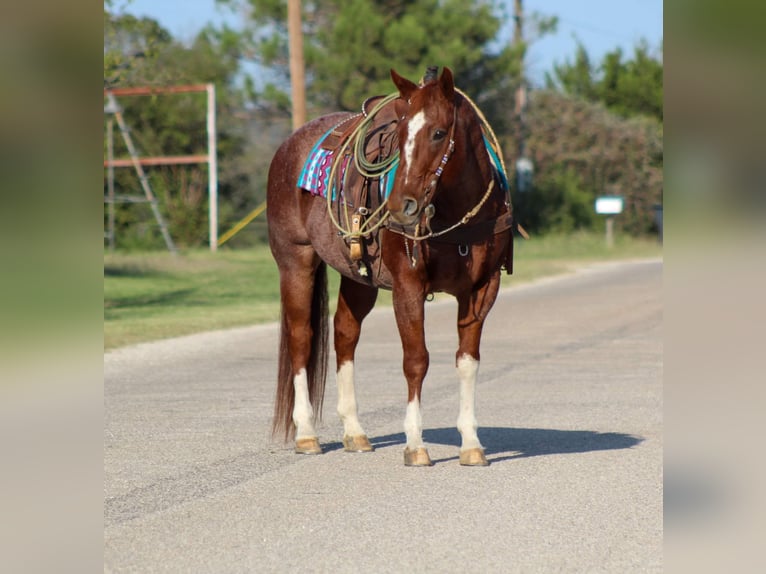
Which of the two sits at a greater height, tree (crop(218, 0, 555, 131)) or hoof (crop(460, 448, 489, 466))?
tree (crop(218, 0, 555, 131))

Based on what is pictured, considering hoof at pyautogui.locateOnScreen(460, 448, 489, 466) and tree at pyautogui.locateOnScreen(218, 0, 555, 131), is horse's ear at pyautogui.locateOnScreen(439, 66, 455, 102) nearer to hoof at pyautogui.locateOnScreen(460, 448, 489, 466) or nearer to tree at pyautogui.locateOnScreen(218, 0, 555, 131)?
hoof at pyautogui.locateOnScreen(460, 448, 489, 466)

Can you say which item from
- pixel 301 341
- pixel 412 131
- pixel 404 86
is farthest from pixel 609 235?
pixel 412 131

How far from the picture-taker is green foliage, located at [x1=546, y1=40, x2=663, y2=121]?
56750mm

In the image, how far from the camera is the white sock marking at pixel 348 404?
8.19 meters

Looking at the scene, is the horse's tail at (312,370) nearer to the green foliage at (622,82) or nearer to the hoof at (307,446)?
the hoof at (307,446)

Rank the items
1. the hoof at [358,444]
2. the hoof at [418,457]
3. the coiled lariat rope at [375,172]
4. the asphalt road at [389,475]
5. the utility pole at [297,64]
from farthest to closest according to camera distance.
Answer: the utility pole at [297,64] < the hoof at [358,444] < the hoof at [418,457] < the coiled lariat rope at [375,172] < the asphalt road at [389,475]

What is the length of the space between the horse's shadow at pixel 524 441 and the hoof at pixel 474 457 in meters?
0.20

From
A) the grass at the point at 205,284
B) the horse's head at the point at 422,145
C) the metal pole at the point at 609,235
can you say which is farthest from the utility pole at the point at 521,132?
the horse's head at the point at 422,145

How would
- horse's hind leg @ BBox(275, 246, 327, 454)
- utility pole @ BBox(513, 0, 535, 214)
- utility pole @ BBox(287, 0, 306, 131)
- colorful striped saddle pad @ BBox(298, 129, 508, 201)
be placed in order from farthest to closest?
utility pole @ BBox(513, 0, 535, 214) → utility pole @ BBox(287, 0, 306, 131) → horse's hind leg @ BBox(275, 246, 327, 454) → colorful striped saddle pad @ BBox(298, 129, 508, 201)

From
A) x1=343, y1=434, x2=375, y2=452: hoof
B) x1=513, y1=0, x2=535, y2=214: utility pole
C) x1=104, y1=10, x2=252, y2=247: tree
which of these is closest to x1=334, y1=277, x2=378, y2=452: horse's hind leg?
x1=343, y1=434, x2=375, y2=452: hoof

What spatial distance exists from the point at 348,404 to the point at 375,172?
151 cm

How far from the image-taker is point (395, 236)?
737 centimetres
